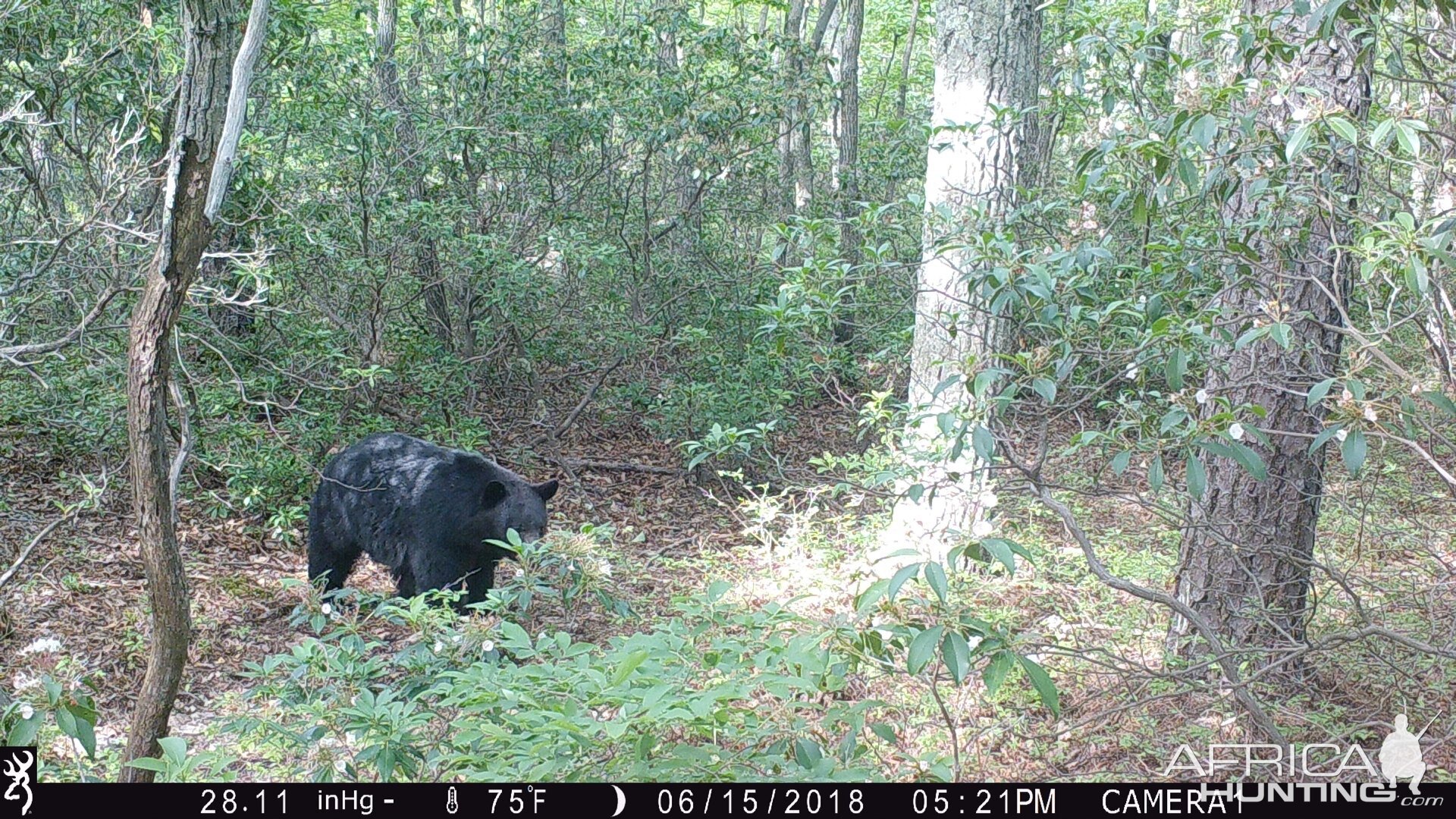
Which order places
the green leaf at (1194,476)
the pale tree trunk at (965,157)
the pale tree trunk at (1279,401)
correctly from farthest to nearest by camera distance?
the pale tree trunk at (965,157) → the pale tree trunk at (1279,401) → the green leaf at (1194,476)

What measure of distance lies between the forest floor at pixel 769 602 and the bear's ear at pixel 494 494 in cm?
79

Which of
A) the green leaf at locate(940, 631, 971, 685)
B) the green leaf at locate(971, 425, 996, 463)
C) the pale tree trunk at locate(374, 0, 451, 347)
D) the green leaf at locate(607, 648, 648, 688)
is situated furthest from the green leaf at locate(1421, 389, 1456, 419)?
the pale tree trunk at locate(374, 0, 451, 347)

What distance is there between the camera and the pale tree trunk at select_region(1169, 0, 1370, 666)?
13.6ft

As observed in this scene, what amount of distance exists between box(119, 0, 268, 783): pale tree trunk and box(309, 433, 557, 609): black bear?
2.83m

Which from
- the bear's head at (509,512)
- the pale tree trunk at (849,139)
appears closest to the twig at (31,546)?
the bear's head at (509,512)

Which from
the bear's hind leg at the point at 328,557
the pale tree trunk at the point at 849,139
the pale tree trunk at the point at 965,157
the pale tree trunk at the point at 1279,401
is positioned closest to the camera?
the pale tree trunk at the point at 1279,401

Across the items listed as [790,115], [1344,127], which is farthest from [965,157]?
[790,115]

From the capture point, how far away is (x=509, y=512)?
22.2 ft

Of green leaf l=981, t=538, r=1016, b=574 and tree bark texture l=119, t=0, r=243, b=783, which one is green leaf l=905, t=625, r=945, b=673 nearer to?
green leaf l=981, t=538, r=1016, b=574

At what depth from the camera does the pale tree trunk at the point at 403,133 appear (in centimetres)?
917

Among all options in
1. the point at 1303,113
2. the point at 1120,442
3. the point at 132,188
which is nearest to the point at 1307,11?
the point at 1303,113

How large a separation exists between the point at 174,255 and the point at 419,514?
138 inches

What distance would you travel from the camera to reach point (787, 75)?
994 cm

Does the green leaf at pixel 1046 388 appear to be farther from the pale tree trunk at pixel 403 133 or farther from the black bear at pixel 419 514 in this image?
the pale tree trunk at pixel 403 133
